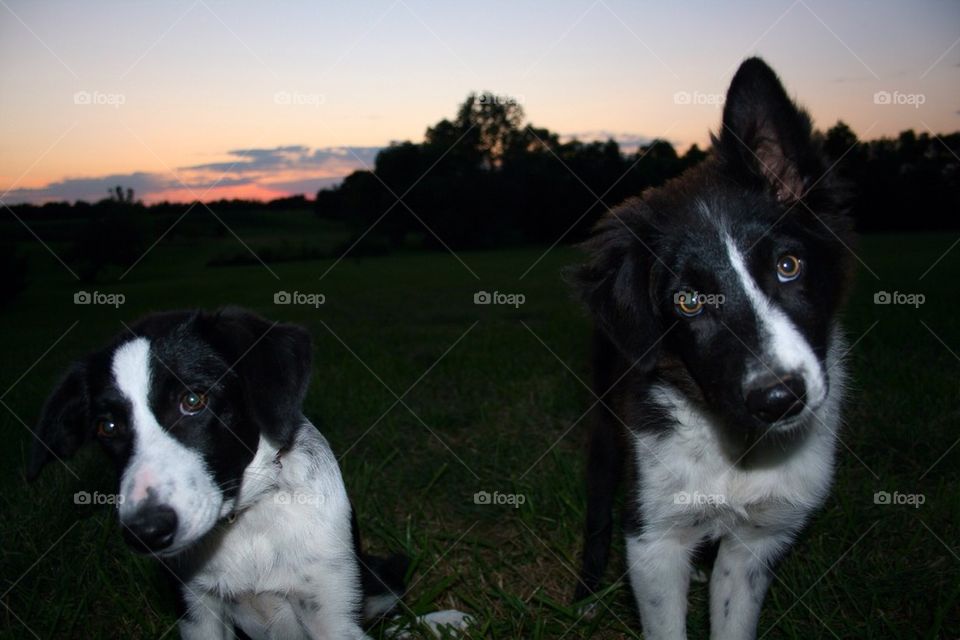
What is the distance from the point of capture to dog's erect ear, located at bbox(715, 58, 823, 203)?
2736 mm

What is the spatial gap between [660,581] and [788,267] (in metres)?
1.22

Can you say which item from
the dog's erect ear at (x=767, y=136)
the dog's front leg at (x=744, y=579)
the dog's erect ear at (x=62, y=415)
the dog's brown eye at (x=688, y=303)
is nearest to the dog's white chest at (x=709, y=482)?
the dog's front leg at (x=744, y=579)

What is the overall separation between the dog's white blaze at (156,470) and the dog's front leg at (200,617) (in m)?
0.50

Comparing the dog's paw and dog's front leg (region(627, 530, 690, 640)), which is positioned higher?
dog's front leg (region(627, 530, 690, 640))

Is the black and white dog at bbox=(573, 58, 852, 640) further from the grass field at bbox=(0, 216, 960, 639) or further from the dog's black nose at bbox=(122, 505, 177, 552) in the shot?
the dog's black nose at bbox=(122, 505, 177, 552)

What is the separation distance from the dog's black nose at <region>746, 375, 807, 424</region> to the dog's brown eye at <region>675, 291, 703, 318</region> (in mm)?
407

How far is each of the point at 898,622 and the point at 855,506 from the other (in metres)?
0.73

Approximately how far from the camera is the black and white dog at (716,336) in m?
2.57

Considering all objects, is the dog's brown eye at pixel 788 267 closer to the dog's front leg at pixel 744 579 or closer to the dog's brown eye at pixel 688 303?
the dog's brown eye at pixel 688 303

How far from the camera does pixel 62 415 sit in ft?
8.73

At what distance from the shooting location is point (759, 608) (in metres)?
2.79

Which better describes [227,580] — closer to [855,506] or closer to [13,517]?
[13,517]

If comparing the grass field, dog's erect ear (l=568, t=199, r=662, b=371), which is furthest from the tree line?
dog's erect ear (l=568, t=199, r=662, b=371)

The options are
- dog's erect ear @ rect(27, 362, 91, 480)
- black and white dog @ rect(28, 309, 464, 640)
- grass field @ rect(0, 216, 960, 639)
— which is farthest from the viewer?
grass field @ rect(0, 216, 960, 639)
